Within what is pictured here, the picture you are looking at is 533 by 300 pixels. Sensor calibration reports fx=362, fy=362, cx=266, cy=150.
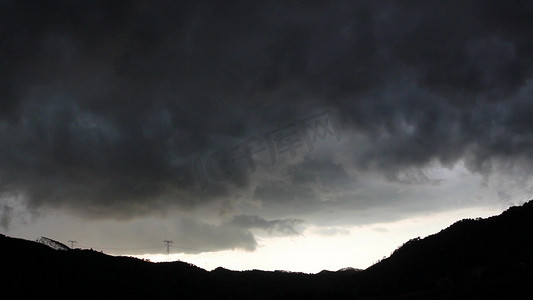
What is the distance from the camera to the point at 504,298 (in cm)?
2005

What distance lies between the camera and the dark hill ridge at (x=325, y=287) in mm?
41062

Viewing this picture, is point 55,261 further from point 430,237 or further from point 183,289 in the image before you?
point 430,237

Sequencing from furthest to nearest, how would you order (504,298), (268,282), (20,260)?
(268,282)
(20,260)
(504,298)

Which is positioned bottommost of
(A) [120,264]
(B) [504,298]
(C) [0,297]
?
(B) [504,298]

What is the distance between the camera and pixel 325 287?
272 ft

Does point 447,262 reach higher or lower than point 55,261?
lower

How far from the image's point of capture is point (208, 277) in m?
76.9

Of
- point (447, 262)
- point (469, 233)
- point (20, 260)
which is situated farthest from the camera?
point (469, 233)

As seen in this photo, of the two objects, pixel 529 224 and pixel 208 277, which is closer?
pixel 529 224

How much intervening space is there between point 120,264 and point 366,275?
169ft

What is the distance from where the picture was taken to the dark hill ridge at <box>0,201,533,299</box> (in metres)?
41.1

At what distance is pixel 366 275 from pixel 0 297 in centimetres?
6721

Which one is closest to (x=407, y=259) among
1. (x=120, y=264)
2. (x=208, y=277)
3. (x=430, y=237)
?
(x=430, y=237)

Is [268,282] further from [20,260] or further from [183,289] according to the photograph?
[20,260]
